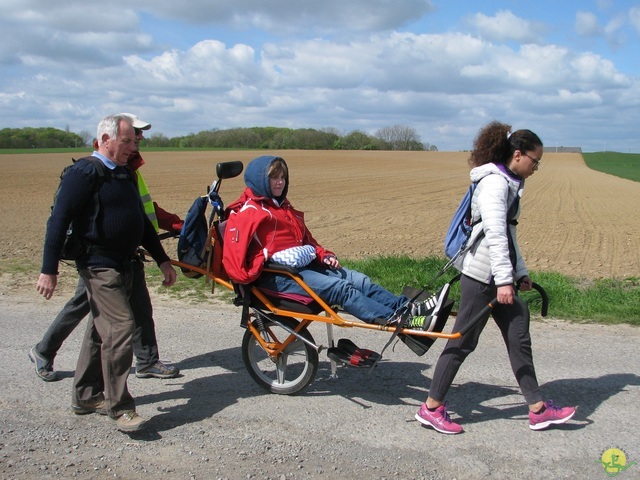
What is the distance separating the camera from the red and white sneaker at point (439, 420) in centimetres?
396

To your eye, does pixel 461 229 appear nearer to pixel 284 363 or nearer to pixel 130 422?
pixel 284 363

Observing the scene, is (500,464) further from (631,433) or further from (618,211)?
(618,211)

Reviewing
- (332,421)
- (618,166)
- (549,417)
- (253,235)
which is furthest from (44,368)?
(618,166)

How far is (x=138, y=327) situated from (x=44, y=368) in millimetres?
749

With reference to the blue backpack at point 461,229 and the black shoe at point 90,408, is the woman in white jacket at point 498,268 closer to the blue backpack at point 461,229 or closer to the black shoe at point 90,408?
the blue backpack at point 461,229

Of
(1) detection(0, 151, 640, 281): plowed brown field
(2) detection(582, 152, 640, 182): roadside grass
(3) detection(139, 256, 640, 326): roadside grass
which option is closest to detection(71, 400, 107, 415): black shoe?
(3) detection(139, 256, 640, 326): roadside grass

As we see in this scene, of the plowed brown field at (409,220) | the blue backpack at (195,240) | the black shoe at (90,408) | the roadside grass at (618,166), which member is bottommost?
the black shoe at (90,408)

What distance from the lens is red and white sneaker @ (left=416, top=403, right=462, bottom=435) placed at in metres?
3.96

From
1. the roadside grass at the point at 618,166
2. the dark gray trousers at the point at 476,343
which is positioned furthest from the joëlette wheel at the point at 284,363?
the roadside grass at the point at 618,166

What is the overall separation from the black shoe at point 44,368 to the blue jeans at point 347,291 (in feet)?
5.84

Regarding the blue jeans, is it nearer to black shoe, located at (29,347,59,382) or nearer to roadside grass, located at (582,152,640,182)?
black shoe, located at (29,347,59,382)

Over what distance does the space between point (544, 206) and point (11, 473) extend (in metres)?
20.9

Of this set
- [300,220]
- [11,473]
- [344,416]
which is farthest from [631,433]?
[11,473]

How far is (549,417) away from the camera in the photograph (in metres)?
4.00
